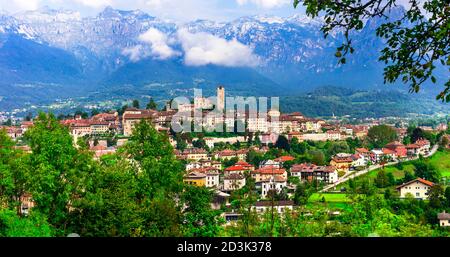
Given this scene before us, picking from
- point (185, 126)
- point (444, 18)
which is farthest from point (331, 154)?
Result: point (444, 18)

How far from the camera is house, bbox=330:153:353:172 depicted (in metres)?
29.7

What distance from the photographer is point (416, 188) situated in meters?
22.5

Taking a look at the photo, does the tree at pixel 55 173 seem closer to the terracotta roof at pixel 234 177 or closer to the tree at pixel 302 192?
the tree at pixel 302 192

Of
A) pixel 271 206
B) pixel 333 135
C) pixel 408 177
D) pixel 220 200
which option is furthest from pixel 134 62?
pixel 271 206

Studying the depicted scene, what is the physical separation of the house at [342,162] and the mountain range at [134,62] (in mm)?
44429

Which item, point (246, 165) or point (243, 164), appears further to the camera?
point (243, 164)

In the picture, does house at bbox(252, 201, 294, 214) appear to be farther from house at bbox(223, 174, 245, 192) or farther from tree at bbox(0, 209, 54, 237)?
house at bbox(223, 174, 245, 192)

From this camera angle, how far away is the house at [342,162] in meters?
29.7

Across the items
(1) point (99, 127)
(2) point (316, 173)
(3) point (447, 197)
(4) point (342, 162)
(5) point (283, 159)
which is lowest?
(3) point (447, 197)

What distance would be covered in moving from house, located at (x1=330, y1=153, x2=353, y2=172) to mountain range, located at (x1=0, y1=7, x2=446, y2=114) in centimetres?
4443

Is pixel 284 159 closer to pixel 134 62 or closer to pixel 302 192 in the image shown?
pixel 302 192

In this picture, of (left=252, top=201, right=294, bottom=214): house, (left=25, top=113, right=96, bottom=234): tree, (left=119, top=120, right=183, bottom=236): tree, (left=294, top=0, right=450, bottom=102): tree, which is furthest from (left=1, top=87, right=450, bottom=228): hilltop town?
(left=294, top=0, right=450, bottom=102): tree

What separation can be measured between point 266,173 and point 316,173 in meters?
2.60
